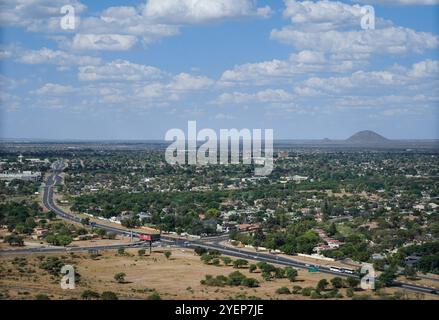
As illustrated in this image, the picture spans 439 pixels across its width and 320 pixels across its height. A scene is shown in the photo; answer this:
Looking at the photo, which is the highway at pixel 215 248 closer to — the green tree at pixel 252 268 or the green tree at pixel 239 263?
the green tree at pixel 239 263

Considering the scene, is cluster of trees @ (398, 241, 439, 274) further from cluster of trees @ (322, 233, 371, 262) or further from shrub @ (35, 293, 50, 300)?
shrub @ (35, 293, 50, 300)

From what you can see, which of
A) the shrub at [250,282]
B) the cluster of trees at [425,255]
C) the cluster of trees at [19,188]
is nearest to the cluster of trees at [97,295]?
the shrub at [250,282]

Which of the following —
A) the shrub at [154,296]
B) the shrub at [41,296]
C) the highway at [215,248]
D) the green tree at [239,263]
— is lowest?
the highway at [215,248]

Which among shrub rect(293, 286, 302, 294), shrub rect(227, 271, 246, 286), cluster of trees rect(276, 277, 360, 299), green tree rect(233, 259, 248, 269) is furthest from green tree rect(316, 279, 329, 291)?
green tree rect(233, 259, 248, 269)

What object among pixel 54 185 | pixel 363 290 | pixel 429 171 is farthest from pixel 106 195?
pixel 429 171

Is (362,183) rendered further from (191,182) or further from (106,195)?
(106,195)

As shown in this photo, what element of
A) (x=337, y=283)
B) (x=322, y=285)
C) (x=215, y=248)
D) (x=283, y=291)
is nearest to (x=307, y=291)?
(x=283, y=291)

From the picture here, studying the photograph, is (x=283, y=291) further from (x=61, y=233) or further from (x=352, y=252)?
(x=61, y=233)
